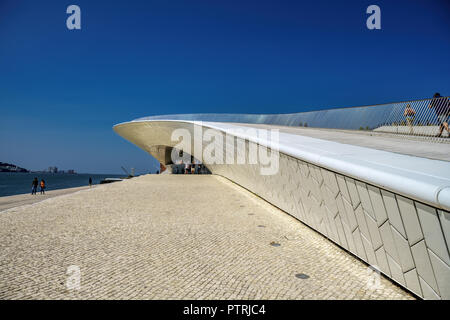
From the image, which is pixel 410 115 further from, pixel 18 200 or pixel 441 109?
pixel 18 200

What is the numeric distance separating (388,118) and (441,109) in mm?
2404

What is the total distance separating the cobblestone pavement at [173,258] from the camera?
9.15 feet

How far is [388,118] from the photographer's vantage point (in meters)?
10.5

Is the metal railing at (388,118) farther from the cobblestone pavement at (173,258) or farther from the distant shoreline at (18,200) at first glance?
the distant shoreline at (18,200)

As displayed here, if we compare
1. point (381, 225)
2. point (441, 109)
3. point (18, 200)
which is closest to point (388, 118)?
point (441, 109)

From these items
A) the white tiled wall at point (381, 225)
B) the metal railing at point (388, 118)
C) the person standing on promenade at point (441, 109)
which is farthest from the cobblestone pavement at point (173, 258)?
the metal railing at point (388, 118)

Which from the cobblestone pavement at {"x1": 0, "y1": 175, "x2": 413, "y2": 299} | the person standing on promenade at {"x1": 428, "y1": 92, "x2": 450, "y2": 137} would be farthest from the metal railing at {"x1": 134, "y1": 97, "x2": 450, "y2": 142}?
the cobblestone pavement at {"x1": 0, "y1": 175, "x2": 413, "y2": 299}

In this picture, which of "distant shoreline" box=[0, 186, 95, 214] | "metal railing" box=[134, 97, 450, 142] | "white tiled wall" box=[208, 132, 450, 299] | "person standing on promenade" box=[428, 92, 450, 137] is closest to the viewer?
"white tiled wall" box=[208, 132, 450, 299]

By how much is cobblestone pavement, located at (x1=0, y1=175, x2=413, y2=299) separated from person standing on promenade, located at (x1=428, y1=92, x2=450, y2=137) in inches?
224

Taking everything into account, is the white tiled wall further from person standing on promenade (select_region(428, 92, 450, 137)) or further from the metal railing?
person standing on promenade (select_region(428, 92, 450, 137))

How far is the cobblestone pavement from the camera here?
2788 millimetres

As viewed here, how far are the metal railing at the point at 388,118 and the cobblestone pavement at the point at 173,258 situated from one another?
6108mm
